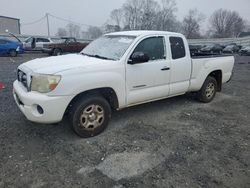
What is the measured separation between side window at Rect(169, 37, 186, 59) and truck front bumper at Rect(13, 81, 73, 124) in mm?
2609

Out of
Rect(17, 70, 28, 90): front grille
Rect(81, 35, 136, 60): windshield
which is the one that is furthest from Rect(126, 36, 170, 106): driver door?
Rect(17, 70, 28, 90): front grille

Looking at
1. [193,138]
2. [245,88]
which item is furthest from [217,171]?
[245,88]

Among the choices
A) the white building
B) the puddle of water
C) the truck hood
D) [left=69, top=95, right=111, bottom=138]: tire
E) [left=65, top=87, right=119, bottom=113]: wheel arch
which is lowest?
the puddle of water

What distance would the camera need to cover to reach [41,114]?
3557 mm

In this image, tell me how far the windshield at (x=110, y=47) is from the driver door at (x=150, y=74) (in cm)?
25

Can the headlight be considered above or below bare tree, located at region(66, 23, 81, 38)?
below

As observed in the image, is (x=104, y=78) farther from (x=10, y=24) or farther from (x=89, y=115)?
(x=10, y=24)

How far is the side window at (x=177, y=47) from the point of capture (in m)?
5.09

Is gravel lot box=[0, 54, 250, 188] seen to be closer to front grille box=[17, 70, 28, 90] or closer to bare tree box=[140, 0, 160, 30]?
front grille box=[17, 70, 28, 90]

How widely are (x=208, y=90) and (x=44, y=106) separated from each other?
4449 mm

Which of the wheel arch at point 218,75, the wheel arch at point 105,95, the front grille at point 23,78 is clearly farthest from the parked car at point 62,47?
the wheel arch at point 105,95

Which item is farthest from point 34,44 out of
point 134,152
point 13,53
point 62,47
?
point 134,152

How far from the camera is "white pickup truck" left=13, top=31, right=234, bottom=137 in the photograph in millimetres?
3564

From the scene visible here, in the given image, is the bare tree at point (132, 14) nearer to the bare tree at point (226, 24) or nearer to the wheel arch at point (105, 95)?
the bare tree at point (226, 24)
